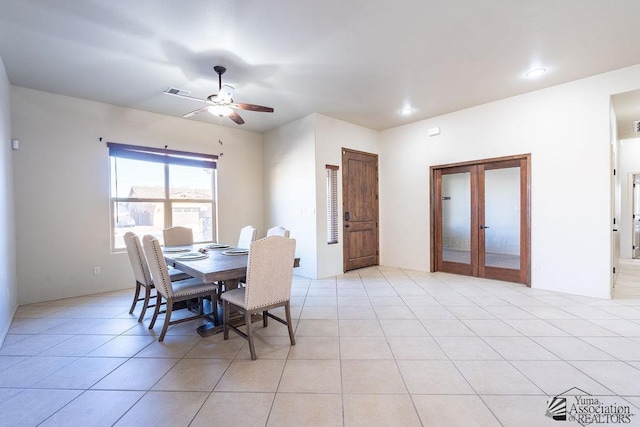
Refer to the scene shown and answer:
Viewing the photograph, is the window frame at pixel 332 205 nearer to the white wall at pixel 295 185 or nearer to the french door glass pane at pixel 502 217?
the white wall at pixel 295 185

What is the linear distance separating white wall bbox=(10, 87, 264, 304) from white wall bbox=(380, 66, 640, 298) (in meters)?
5.34

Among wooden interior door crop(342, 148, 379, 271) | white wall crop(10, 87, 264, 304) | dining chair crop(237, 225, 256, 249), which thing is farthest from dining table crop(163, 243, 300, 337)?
wooden interior door crop(342, 148, 379, 271)

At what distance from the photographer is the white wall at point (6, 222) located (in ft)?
9.44

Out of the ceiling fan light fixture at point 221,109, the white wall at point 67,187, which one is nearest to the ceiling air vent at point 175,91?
the ceiling fan light fixture at point 221,109

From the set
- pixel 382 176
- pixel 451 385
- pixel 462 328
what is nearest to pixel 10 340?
pixel 451 385

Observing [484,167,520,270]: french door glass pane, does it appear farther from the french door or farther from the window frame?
the window frame

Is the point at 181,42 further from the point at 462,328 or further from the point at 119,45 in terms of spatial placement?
the point at 462,328

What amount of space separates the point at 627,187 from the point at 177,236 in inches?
380

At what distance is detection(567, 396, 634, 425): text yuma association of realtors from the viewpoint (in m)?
1.63

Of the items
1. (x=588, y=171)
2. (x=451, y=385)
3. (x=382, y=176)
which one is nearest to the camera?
(x=451, y=385)

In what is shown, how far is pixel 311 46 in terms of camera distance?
9.43 ft

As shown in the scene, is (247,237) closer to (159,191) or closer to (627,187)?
(159,191)

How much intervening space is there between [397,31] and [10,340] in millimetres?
4707

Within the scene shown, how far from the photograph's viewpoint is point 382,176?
6043mm
